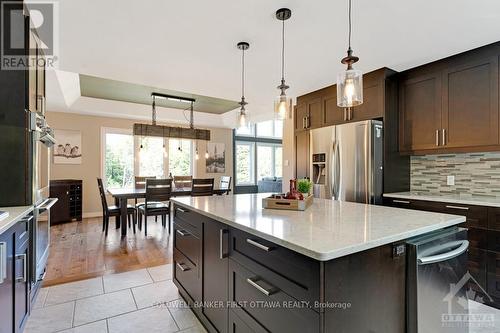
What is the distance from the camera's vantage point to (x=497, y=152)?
2.56 meters

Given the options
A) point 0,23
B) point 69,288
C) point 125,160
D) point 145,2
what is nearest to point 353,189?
point 145,2

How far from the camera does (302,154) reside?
Answer: 4.16 meters

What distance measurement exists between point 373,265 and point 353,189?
220cm

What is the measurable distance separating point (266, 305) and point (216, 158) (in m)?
6.55

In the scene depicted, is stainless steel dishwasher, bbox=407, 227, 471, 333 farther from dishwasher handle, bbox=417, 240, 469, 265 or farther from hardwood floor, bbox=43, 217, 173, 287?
hardwood floor, bbox=43, 217, 173, 287

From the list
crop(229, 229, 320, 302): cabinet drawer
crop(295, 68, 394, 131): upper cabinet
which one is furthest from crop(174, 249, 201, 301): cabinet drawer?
crop(295, 68, 394, 131): upper cabinet

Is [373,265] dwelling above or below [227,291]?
above

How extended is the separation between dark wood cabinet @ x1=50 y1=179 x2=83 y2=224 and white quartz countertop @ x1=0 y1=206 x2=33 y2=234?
12.3 ft

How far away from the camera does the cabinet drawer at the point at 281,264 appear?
3.17 ft

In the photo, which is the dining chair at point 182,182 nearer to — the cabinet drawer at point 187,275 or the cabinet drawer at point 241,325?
the cabinet drawer at point 187,275

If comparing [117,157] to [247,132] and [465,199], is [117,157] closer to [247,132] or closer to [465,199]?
[247,132]

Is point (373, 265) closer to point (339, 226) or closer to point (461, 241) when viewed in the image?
point (339, 226)

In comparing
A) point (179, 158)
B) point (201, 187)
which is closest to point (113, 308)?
point (201, 187)

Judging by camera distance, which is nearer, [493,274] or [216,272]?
[216,272]
